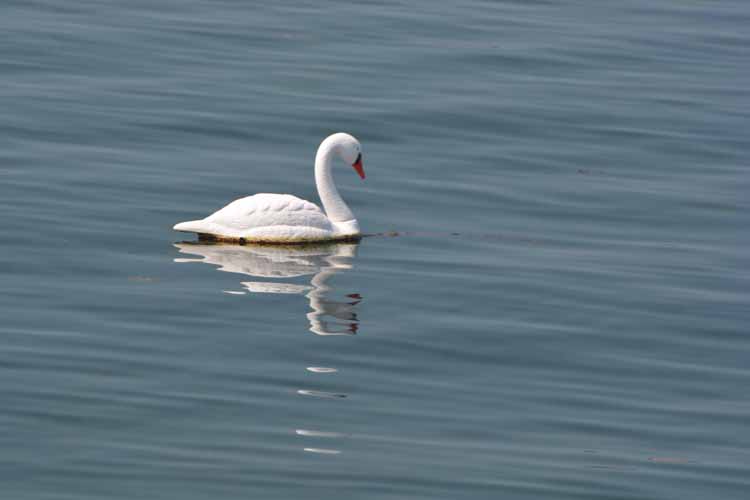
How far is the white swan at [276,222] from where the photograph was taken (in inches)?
682

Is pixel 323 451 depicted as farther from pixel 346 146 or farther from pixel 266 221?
pixel 346 146

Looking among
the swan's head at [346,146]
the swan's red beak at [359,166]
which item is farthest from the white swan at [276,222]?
the swan's red beak at [359,166]

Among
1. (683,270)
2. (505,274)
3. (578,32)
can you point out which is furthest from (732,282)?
(578,32)

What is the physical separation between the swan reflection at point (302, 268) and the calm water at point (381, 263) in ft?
0.15

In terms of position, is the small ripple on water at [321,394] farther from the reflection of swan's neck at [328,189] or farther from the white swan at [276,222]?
the reflection of swan's neck at [328,189]

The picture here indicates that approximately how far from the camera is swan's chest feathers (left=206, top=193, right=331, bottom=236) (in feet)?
56.9

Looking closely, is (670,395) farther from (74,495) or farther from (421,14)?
(421,14)

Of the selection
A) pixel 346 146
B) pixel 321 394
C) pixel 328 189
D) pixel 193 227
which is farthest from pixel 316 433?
pixel 346 146

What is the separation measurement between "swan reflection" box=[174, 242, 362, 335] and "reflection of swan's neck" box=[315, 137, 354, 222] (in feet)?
1.41

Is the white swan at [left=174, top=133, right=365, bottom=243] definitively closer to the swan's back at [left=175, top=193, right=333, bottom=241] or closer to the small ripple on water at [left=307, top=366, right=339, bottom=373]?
the swan's back at [left=175, top=193, right=333, bottom=241]

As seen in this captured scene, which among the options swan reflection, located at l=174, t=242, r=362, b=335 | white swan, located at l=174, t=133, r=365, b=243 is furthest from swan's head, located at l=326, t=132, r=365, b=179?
swan reflection, located at l=174, t=242, r=362, b=335

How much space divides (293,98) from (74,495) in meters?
13.4

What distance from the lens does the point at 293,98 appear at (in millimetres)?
23703

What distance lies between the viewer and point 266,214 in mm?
17500
